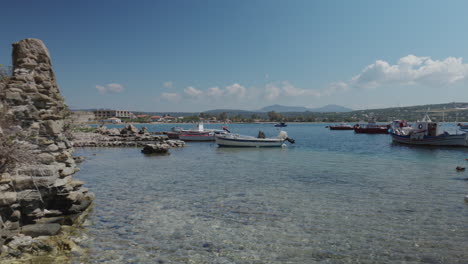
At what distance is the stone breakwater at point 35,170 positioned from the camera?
277 inches

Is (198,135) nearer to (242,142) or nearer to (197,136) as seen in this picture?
(197,136)

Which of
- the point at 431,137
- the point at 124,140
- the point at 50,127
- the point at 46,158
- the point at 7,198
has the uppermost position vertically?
the point at 50,127

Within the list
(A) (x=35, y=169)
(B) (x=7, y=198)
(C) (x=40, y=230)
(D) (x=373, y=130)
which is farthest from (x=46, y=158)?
(D) (x=373, y=130)

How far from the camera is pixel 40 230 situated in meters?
7.48

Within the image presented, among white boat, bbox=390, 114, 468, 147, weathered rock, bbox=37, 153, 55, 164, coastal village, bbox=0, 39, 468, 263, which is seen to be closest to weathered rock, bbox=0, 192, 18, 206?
coastal village, bbox=0, 39, 468, 263

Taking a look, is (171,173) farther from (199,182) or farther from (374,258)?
(374,258)

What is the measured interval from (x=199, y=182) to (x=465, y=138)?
41384mm

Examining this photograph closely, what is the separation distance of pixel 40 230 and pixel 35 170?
1.60 metres

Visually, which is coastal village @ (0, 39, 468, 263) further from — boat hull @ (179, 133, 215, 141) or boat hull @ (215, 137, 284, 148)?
boat hull @ (179, 133, 215, 141)

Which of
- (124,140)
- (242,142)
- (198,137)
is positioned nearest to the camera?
(242,142)

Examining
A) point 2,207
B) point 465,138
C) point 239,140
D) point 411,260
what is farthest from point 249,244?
point 465,138

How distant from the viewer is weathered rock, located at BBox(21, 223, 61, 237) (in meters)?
7.34

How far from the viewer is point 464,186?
47.5ft

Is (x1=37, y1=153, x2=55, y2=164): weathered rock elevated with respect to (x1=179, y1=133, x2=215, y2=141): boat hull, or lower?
elevated
